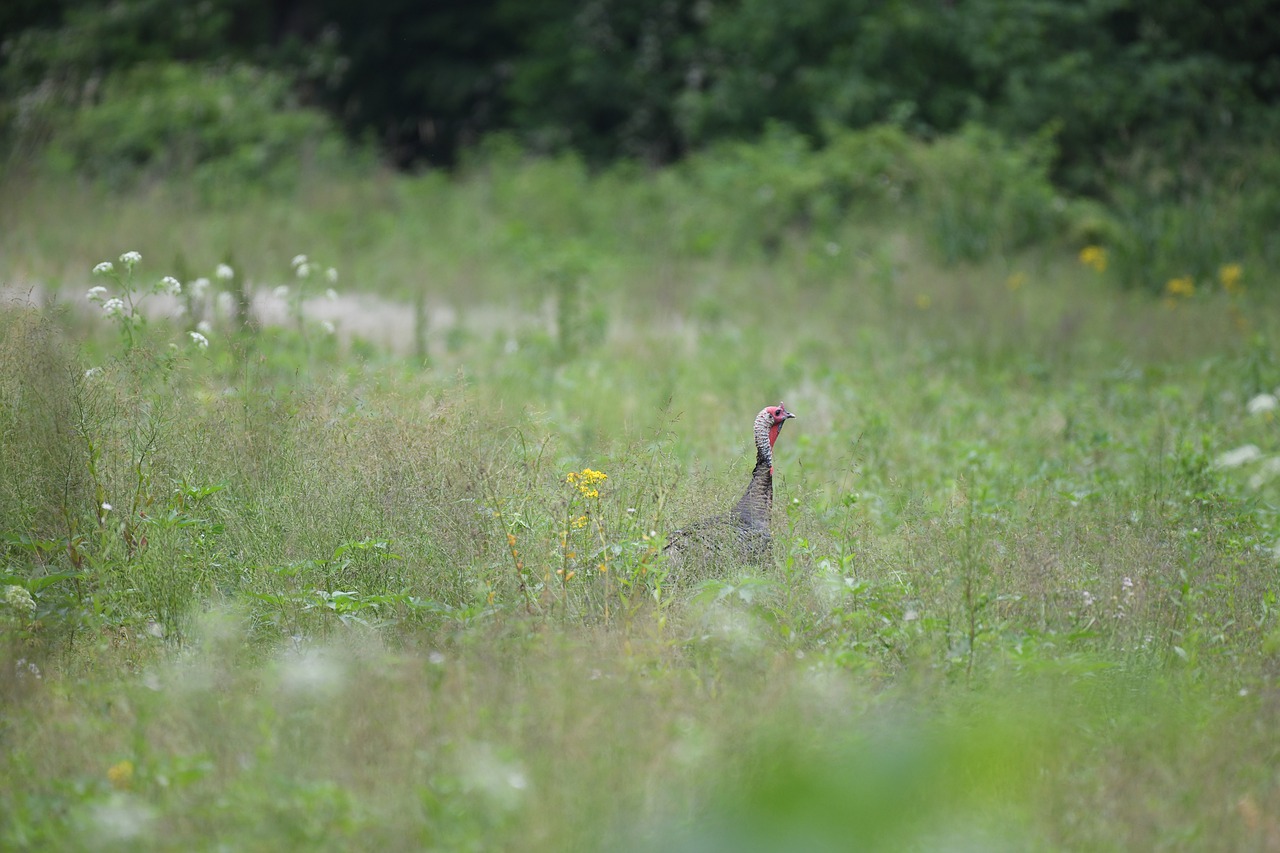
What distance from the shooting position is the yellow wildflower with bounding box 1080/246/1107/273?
11.5m

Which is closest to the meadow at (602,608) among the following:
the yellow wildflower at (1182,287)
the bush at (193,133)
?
the yellow wildflower at (1182,287)

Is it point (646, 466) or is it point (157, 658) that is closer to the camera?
point (157, 658)

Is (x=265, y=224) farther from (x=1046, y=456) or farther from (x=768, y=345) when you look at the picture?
(x=1046, y=456)

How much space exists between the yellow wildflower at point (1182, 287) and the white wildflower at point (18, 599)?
9.35m

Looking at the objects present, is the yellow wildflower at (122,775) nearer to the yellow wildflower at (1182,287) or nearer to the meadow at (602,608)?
the meadow at (602,608)

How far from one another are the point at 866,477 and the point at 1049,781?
2808 mm

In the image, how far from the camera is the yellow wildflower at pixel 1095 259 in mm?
11453

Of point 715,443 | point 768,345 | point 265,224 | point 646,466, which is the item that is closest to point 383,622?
point 646,466

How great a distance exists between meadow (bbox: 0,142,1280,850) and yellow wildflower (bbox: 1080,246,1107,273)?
3.34 m

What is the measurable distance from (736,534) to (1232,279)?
798cm

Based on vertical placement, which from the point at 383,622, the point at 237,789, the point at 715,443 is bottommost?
the point at 715,443

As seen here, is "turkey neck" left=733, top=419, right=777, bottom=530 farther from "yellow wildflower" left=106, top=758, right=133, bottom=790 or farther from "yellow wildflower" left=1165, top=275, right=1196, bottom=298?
"yellow wildflower" left=1165, top=275, right=1196, bottom=298

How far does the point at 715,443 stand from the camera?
621cm

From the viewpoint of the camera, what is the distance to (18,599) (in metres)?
3.86
